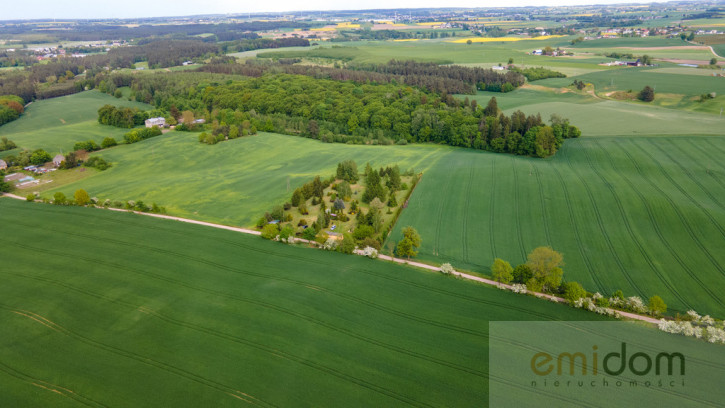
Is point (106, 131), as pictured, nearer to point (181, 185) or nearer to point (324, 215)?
point (181, 185)

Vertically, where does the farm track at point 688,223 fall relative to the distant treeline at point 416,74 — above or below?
below

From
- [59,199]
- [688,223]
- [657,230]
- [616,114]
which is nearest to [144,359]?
[59,199]

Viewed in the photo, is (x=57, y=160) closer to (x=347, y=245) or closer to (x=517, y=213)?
(x=347, y=245)

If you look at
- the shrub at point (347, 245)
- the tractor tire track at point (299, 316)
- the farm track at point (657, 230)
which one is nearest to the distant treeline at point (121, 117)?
the tractor tire track at point (299, 316)

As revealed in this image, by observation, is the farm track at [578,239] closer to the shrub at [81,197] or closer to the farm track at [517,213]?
the farm track at [517,213]

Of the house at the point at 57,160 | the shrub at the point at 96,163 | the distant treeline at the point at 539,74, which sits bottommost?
the shrub at the point at 96,163

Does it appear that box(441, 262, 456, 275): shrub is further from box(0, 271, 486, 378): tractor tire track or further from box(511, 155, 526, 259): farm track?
box(0, 271, 486, 378): tractor tire track

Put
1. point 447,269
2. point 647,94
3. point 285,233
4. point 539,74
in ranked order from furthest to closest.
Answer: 1. point 539,74
2. point 647,94
3. point 285,233
4. point 447,269

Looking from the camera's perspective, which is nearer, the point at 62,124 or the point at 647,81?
the point at 62,124
